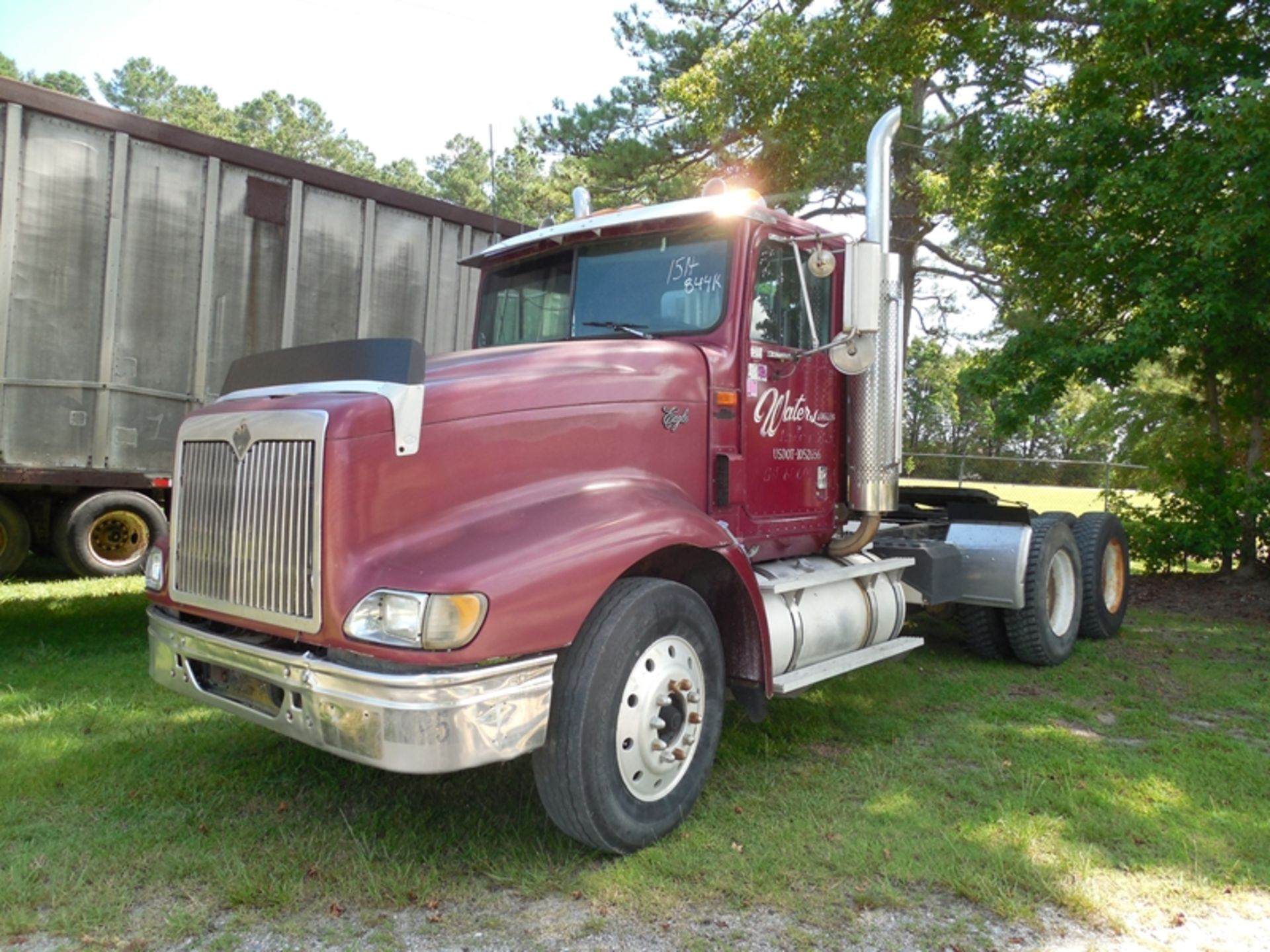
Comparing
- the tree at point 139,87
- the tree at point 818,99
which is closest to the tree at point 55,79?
the tree at point 139,87

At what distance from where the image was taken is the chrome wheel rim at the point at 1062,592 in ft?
22.8

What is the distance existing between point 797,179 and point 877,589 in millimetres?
13507

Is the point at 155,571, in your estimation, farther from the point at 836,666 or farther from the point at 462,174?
the point at 462,174

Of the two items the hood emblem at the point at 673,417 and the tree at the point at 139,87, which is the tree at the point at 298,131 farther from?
the hood emblem at the point at 673,417

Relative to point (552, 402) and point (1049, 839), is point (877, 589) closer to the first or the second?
point (1049, 839)

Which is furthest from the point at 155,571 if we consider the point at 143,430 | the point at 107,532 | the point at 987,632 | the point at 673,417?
the point at 987,632

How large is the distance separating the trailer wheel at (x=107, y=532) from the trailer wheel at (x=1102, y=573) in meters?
7.54

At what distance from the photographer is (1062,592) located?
7.03m

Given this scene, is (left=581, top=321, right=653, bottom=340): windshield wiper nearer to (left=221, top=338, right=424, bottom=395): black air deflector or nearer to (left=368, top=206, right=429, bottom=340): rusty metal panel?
(left=221, top=338, right=424, bottom=395): black air deflector

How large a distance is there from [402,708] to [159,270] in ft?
15.2

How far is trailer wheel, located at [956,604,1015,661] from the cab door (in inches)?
85.2

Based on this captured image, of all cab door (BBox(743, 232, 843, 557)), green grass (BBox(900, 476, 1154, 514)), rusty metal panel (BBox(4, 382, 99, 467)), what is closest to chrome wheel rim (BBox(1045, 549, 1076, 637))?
cab door (BBox(743, 232, 843, 557))

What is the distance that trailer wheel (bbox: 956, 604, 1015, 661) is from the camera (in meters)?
6.70

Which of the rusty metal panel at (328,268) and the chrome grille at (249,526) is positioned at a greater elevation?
the rusty metal panel at (328,268)
